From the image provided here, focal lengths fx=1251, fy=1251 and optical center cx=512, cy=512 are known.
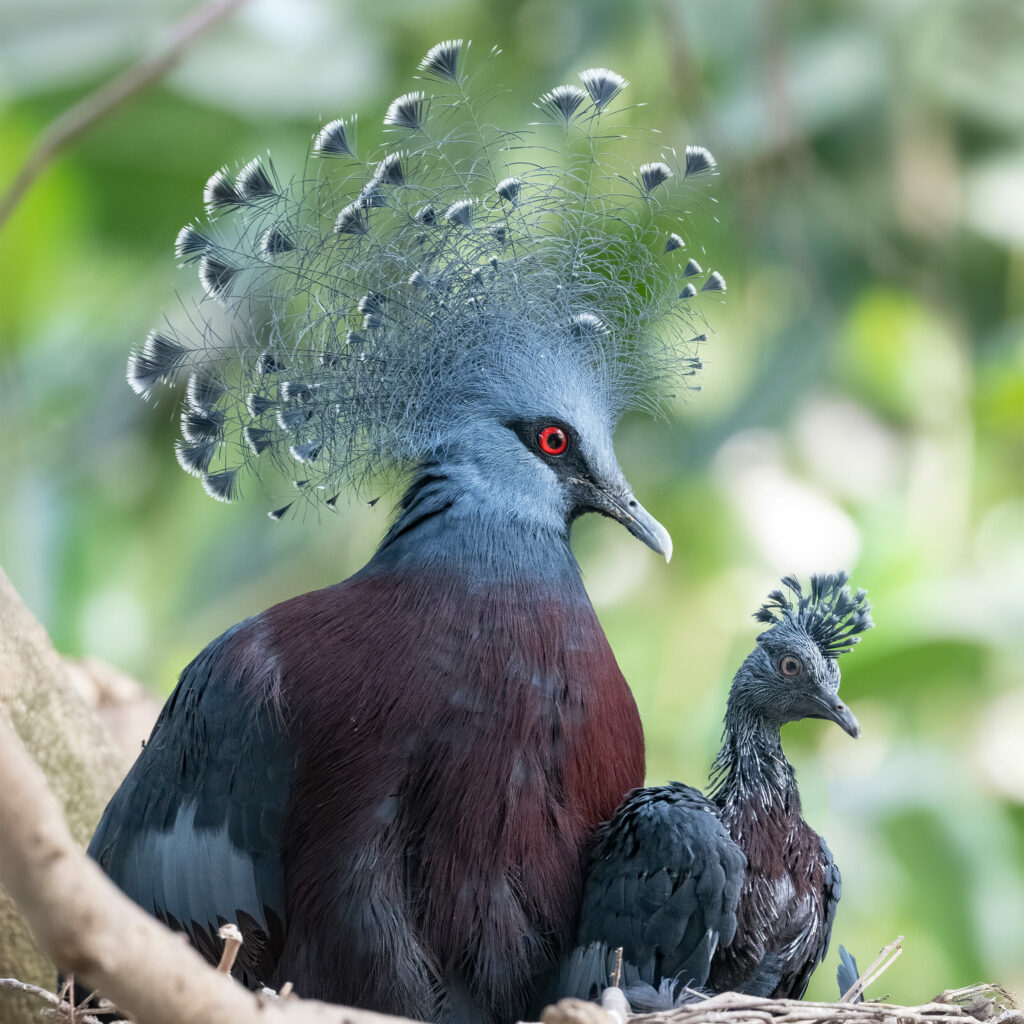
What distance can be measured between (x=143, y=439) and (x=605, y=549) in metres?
1.67

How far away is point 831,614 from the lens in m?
2.01

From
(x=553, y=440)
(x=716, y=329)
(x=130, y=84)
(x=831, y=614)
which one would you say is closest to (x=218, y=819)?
(x=553, y=440)

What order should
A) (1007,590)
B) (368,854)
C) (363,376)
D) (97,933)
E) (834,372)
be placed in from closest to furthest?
1. (97,933)
2. (368,854)
3. (363,376)
4. (1007,590)
5. (834,372)

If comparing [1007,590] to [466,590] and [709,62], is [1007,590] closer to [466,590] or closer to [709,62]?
[709,62]

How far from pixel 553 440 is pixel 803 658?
0.52 meters

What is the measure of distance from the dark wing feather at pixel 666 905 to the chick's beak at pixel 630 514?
0.45 meters

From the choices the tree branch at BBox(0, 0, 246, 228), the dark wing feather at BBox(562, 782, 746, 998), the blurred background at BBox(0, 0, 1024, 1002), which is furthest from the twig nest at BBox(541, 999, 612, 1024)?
the blurred background at BBox(0, 0, 1024, 1002)

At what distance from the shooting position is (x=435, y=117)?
85.4 inches

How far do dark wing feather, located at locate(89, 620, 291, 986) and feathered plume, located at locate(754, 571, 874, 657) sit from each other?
2.77ft

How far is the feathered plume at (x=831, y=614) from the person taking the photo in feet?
6.57

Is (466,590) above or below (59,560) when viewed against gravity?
below

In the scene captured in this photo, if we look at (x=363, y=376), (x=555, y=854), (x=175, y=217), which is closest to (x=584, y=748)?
(x=555, y=854)

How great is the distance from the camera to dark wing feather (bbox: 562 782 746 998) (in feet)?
5.71

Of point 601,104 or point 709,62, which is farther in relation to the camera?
point 709,62
